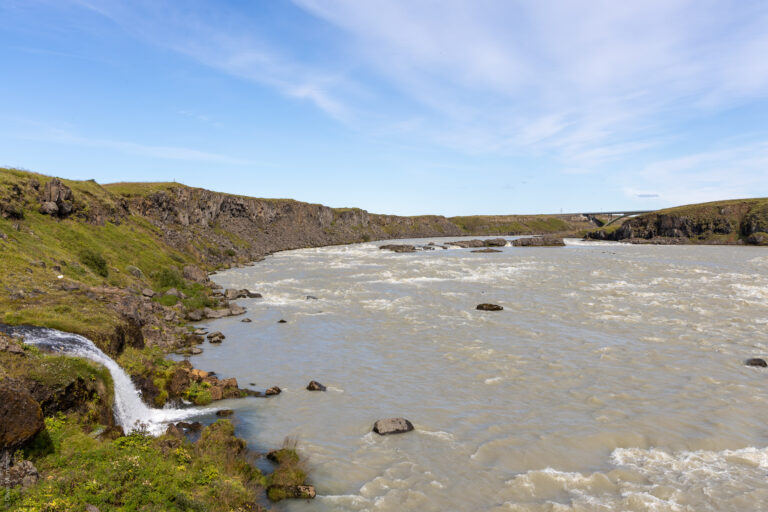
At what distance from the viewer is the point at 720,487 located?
13219 mm

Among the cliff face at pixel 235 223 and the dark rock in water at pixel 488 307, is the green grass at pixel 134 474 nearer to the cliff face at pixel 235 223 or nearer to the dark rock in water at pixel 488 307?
the dark rock in water at pixel 488 307

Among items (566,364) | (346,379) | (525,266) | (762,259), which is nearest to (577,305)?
(566,364)

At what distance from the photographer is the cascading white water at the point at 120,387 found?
16000 millimetres

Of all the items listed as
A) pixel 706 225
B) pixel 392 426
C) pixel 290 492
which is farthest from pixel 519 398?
pixel 706 225

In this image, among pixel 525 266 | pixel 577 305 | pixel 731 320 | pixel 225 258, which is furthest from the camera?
pixel 225 258

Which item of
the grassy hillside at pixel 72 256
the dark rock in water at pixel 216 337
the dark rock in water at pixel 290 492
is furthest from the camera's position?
the dark rock in water at pixel 216 337

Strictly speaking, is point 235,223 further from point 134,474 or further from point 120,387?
point 134,474

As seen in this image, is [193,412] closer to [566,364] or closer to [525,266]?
[566,364]

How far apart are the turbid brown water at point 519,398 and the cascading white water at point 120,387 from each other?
3115mm

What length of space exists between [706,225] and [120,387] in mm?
182365

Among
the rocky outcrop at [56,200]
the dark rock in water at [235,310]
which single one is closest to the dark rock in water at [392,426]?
the dark rock in water at [235,310]

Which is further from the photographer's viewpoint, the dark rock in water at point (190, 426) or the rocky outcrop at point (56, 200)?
the rocky outcrop at point (56, 200)

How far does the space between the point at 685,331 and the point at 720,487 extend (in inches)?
855

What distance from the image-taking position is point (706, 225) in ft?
478
